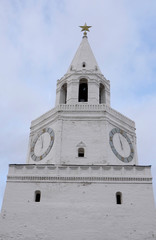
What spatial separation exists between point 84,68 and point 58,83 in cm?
277

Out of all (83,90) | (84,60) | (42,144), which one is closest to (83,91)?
(83,90)

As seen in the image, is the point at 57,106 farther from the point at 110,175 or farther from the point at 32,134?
the point at 110,175

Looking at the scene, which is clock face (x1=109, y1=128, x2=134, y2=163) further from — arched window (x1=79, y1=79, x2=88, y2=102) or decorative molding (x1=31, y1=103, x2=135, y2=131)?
arched window (x1=79, y1=79, x2=88, y2=102)

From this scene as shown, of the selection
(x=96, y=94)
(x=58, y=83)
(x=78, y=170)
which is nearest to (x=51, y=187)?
(x=78, y=170)

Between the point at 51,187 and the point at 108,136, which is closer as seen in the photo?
the point at 51,187

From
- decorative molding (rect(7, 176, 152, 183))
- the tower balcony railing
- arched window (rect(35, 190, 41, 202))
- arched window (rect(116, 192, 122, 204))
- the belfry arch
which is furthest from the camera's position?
the belfry arch

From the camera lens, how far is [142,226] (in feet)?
66.3

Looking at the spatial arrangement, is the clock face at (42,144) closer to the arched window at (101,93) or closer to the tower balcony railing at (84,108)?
the tower balcony railing at (84,108)

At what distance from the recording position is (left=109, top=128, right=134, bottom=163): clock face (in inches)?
A: 979

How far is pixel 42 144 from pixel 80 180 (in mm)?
5207

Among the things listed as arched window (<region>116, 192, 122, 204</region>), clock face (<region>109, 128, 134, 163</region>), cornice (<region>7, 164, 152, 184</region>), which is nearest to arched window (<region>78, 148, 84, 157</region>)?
cornice (<region>7, 164, 152, 184</region>)

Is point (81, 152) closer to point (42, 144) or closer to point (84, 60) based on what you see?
point (42, 144)

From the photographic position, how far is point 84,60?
30922 mm

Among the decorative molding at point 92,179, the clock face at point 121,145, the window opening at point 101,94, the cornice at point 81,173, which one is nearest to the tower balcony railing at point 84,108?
the clock face at point 121,145
